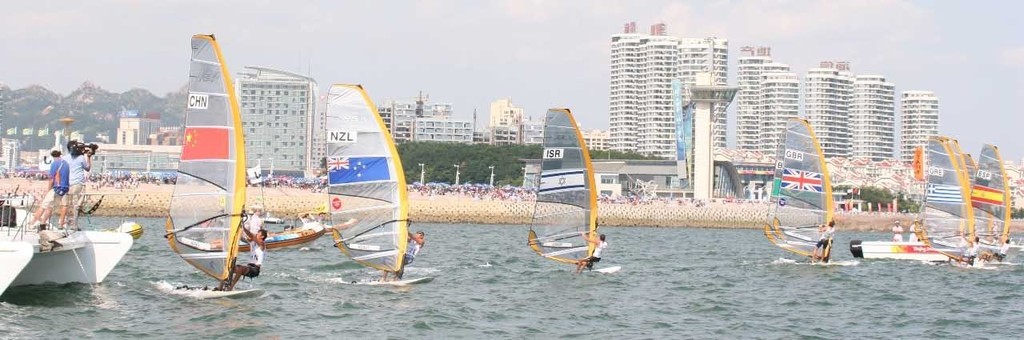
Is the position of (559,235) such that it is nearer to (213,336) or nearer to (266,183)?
(213,336)

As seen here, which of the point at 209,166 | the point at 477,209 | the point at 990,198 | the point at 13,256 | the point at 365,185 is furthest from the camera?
the point at 477,209

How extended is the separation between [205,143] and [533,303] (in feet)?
24.8

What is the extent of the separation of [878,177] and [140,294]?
152707 millimetres

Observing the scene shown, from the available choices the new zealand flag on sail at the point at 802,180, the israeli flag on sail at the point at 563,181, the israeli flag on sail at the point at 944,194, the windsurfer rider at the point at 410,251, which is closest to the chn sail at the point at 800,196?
the new zealand flag on sail at the point at 802,180

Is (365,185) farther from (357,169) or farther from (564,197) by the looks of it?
(564,197)

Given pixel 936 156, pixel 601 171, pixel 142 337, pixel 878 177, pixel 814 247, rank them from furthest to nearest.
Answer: pixel 878 177 < pixel 601 171 < pixel 936 156 < pixel 814 247 < pixel 142 337

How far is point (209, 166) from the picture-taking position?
78.1ft

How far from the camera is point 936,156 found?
44.4m

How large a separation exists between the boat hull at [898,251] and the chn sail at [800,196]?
455 cm

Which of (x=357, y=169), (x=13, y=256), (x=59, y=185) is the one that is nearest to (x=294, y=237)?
(x=357, y=169)

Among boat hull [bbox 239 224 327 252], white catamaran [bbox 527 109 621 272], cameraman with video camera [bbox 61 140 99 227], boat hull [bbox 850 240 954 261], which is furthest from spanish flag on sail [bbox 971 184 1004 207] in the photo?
cameraman with video camera [bbox 61 140 99 227]

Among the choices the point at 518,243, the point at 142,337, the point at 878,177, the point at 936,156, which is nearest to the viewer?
the point at 142,337

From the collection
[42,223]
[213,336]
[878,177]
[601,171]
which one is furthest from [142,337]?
[878,177]

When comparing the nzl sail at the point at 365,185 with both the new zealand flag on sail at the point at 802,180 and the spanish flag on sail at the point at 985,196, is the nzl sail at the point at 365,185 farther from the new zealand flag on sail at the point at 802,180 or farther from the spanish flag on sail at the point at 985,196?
the spanish flag on sail at the point at 985,196
